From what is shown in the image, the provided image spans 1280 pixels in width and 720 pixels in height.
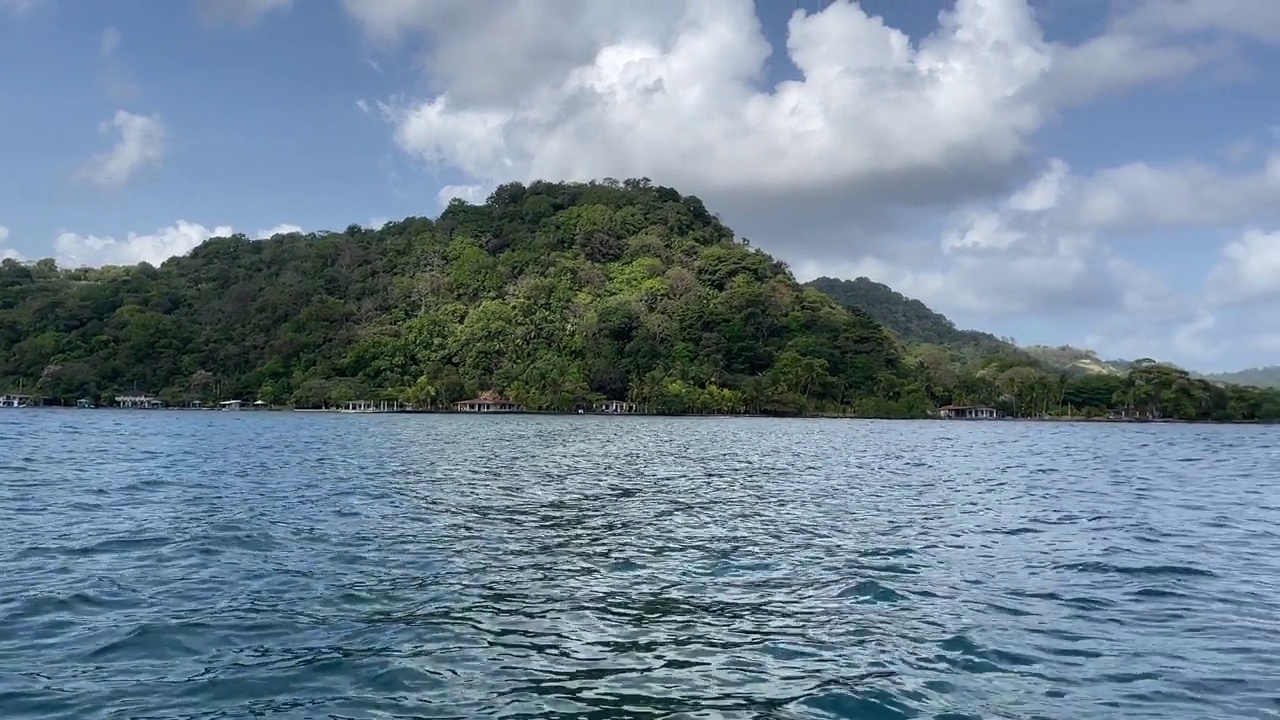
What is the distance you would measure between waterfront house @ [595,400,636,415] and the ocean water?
411 ft

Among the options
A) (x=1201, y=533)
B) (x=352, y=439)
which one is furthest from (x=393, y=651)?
(x=352, y=439)

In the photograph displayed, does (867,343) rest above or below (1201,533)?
above

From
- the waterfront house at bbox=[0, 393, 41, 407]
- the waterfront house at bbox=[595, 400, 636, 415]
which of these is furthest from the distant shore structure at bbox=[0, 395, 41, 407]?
the waterfront house at bbox=[595, 400, 636, 415]

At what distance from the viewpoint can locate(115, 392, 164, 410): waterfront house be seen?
157m

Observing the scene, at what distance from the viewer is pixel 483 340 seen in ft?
550

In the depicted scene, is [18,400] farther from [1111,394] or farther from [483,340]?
[1111,394]

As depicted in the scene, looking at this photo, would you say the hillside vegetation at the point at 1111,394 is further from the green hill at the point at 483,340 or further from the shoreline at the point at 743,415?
the green hill at the point at 483,340

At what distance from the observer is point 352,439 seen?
193ft

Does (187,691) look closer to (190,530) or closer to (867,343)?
(190,530)

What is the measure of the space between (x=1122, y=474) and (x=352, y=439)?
146 ft

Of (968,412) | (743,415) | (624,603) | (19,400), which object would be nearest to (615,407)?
(743,415)

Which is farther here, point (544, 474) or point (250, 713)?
point (544, 474)

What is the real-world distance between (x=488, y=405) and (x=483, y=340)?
59.8 feet

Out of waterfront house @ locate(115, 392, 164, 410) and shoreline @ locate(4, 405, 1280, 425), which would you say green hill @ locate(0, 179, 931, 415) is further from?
waterfront house @ locate(115, 392, 164, 410)
